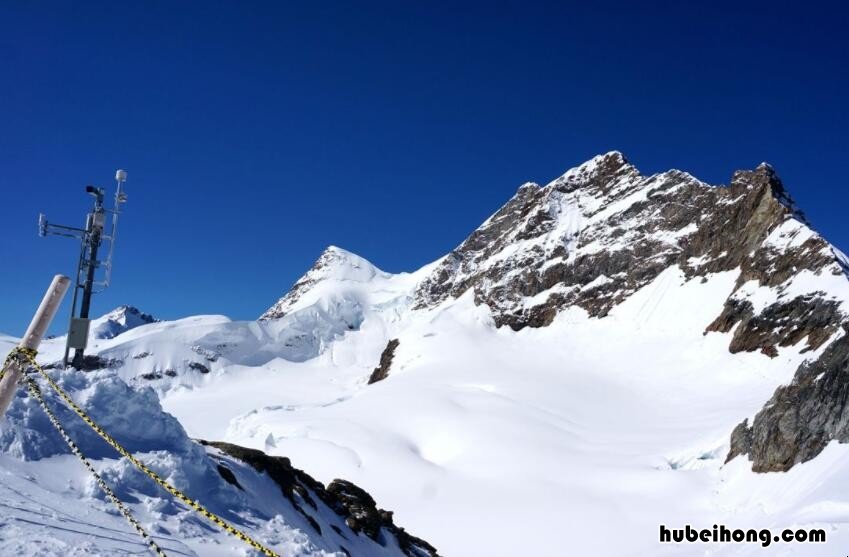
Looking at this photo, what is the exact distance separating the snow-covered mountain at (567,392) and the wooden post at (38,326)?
192 cm

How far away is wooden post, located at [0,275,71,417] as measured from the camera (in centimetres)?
760

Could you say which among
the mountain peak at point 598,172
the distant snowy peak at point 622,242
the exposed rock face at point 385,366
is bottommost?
the exposed rock face at point 385,366

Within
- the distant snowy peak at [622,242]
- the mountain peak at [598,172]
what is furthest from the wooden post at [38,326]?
the mountain peak at [598,172]

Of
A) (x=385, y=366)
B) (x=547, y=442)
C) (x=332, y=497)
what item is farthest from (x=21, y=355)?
(x=385, y=366)

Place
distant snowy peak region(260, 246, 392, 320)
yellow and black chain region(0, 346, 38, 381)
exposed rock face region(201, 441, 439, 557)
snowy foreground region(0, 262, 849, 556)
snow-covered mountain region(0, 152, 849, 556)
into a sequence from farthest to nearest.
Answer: distant snowy peak region(260, 246, 392, 320) → snowy foreground region(0, 262, 849, 556) → snow-covered mountain region(0, 152, 849, 556) → exposed rock face region(201, 441, 439, 557) → yellow and black chain region(0, 346, 38, 381)

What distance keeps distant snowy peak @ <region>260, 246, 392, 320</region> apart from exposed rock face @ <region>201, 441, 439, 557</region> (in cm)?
15260

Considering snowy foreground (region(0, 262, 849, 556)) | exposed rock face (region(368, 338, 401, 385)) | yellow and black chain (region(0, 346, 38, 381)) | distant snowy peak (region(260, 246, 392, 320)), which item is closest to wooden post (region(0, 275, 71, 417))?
yellow and black chain (region(0, 346, 38, 381))

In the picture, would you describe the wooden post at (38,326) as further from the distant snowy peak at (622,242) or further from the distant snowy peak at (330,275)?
the distant snowy peak at (330,275)

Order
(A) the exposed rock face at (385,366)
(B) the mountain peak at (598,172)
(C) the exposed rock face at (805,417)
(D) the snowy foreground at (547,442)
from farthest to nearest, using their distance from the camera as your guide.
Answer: (B) the mountain peak at (598,172)
(A) the exposed rock face at (385,366)
(C) the exposed rock face at (805,417)
(D) the snowy foreground at (547,442)

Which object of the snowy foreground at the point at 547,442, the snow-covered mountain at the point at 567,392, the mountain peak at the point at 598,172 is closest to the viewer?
the snow-covered mountain at the point at 567,392

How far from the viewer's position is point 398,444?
49.3 metres

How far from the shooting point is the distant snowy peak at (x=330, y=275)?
591 ft

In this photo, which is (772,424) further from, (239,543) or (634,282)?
(634,282)

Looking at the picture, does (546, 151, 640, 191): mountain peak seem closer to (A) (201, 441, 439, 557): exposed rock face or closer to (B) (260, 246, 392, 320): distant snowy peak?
(B) (260, 246, 392, 320): distant snowy peak
